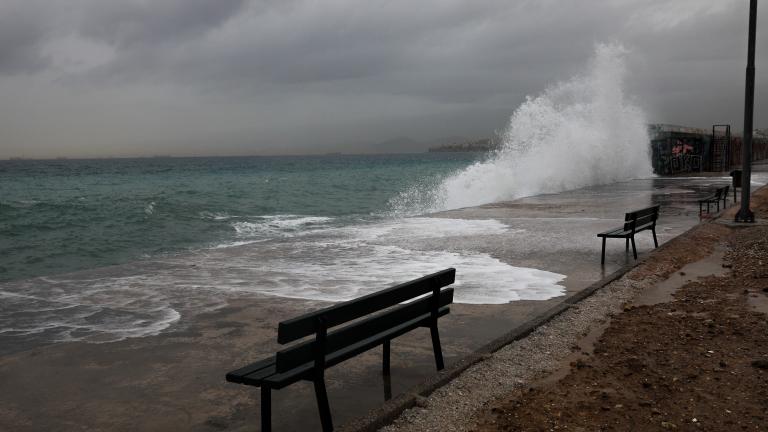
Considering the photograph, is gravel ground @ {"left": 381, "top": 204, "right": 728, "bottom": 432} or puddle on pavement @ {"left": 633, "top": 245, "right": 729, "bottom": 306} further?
puddle on pavement @ {"left": 633, "top": 245, "right": 729, "bottom": 306}

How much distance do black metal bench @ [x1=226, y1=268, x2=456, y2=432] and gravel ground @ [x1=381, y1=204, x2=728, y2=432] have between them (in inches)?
20.1

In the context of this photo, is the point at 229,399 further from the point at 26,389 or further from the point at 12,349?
the point at 12,349

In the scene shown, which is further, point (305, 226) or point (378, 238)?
point (305, 226)

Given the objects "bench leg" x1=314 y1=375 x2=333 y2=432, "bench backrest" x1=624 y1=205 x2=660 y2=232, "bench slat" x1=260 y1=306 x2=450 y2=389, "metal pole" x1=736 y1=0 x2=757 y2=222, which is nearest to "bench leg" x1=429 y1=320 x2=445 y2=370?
"bench slat" x1=260 y1=306 x2=450 y2=389

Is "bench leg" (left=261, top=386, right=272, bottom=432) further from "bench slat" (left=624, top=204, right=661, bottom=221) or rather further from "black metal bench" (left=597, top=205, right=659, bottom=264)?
"bench slat" (left=624, top=204, right=661, bottom=221)

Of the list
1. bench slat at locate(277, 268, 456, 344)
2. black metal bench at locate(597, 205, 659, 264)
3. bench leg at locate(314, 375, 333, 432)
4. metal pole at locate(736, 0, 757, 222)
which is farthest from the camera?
Answer: metal pole at locate(736, 0, 757, 222)

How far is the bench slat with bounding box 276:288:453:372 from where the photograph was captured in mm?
3635

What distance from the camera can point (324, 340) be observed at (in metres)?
3.75

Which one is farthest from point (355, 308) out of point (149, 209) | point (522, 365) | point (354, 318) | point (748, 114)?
point (149, 209)

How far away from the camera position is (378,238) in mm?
12852

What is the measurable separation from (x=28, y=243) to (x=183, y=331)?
13471mm

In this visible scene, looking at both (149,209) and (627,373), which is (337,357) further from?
(149,209)

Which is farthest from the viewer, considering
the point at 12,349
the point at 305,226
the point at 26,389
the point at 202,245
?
the point at 305,226

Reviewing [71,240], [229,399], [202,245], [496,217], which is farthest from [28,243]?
[229,399]
